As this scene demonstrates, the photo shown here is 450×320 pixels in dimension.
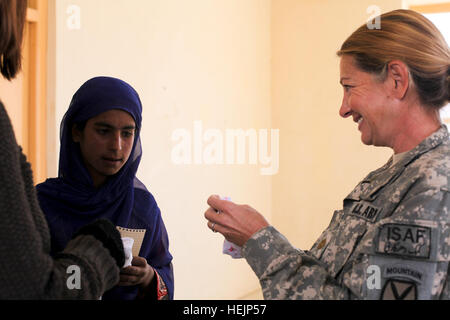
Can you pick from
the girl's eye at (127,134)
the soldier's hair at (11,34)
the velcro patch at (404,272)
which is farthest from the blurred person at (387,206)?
the soldier's hair at (11,34)

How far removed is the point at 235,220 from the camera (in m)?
1.23

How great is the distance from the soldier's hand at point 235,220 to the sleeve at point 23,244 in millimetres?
451

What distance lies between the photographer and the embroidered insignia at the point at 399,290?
3.16 feet

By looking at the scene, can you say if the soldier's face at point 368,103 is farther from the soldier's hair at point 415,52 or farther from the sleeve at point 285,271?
the sleeve at point 285,271

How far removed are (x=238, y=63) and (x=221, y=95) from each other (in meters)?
0.46

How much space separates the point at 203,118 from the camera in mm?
3574

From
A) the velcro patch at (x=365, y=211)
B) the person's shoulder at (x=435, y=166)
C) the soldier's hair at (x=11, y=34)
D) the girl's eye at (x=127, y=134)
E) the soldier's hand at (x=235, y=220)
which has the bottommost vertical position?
the soldier's hand at (x=235, y=220)

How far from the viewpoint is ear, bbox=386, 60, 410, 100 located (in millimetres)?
1157

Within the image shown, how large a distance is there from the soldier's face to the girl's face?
698 mm

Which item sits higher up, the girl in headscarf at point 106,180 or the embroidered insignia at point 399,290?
the girl in headscarf at point 106,180

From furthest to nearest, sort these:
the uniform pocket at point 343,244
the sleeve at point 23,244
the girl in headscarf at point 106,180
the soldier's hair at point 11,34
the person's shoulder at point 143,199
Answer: the person's shoulder at point 143,199
the girl in headscarf at point 106,180
the uniform pocket at point 343,244
the soldier's hair at point 11,34
the sleeve at point 23,244

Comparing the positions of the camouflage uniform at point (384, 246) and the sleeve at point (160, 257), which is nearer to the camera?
the camouflage uniform at point (384, 246)

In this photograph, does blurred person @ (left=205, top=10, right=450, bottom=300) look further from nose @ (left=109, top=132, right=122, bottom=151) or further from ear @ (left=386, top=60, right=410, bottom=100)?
nose @ (left=109, top=132, right=122, bottom=151)

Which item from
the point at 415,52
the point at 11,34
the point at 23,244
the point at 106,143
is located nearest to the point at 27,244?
the point at 23,244
